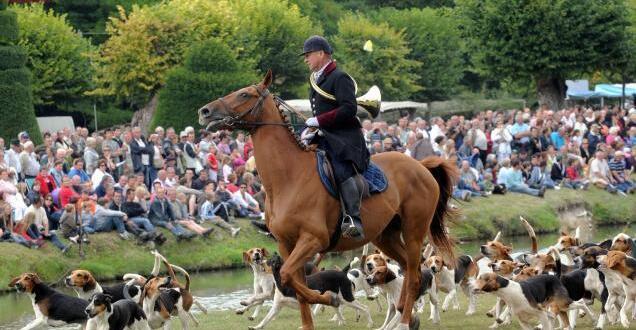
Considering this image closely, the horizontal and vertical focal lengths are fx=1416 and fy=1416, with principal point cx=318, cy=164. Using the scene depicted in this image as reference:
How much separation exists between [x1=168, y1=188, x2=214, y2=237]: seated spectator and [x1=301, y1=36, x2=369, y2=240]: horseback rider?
12387mm

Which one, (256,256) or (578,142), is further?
(578,142)

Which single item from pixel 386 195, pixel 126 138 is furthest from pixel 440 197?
pixel 126 138

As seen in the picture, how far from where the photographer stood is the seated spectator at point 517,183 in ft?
115

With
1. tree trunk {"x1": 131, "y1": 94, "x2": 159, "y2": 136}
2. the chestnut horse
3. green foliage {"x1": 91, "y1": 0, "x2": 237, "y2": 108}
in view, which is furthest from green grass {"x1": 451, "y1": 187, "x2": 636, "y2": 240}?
tree trunk {"x1": 131, "y1": 94, "x2": 159, "y2": 136}

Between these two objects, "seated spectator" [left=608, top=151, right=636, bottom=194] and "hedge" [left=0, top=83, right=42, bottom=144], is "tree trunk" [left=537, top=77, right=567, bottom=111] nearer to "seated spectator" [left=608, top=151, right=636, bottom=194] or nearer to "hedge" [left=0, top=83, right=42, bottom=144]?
"seated spectator" [left=608, top=151, right=636, bottom=194]

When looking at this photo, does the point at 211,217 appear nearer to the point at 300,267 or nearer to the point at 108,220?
the point at 108,220

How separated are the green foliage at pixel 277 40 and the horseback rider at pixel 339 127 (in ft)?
121

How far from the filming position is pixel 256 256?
19484 mm

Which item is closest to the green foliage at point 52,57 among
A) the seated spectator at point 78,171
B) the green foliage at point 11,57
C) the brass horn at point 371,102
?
the green foliage at point 11,57

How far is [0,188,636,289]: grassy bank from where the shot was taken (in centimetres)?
2408

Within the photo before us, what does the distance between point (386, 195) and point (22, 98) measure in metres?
21.7

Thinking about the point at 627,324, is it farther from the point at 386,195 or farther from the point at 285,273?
the point at 285,273

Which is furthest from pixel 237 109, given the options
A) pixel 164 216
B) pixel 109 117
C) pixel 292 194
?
pixel 109 117

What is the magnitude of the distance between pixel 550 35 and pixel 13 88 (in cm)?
2385
